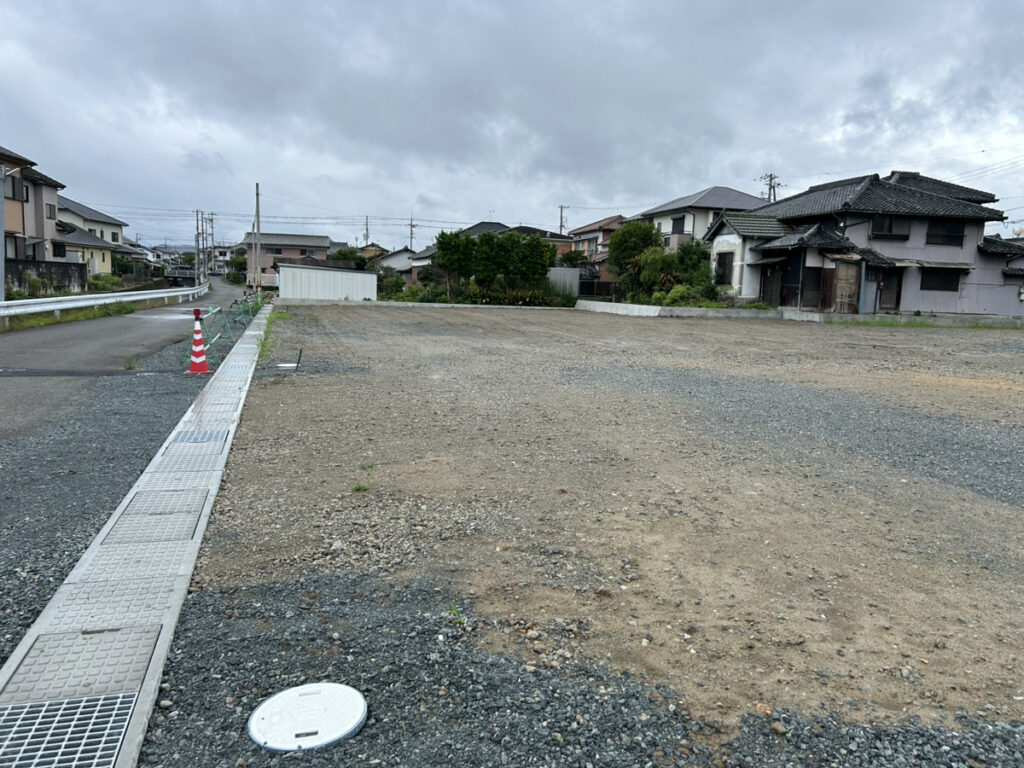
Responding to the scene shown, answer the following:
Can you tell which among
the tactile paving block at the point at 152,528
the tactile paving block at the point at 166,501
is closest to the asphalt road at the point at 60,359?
the tactile paving block at the point at 166,501

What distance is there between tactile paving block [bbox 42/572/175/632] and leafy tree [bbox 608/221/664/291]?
3278cm

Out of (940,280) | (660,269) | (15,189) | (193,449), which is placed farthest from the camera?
(660,269)

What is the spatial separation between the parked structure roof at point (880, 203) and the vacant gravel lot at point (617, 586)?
24298 mm

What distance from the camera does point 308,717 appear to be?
217 cm

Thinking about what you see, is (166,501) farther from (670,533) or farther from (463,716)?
(670,533)

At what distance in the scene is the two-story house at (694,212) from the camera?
38594 mm

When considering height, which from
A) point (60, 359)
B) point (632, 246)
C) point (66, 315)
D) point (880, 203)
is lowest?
point (60, 359)

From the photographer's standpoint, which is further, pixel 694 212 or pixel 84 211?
pixel 84 211

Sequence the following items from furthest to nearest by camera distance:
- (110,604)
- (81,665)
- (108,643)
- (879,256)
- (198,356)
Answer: (879,256) < (198,356) < (110,604) < (108,643) < (81,665)

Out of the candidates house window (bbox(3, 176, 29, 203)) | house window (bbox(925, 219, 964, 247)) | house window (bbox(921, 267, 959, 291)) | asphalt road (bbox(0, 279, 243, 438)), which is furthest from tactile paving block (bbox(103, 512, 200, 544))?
house window (bbox(3, 176, 29, 203))

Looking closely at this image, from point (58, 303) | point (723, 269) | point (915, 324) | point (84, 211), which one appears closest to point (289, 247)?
point (84, 211)

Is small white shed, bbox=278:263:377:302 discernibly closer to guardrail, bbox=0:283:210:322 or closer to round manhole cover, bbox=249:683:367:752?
guardrail, bbox=0:283:210:322

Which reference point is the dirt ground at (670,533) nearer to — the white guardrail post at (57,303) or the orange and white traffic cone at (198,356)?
the orange and white traffic cone at (198,356)

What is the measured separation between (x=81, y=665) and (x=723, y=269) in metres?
32.4
